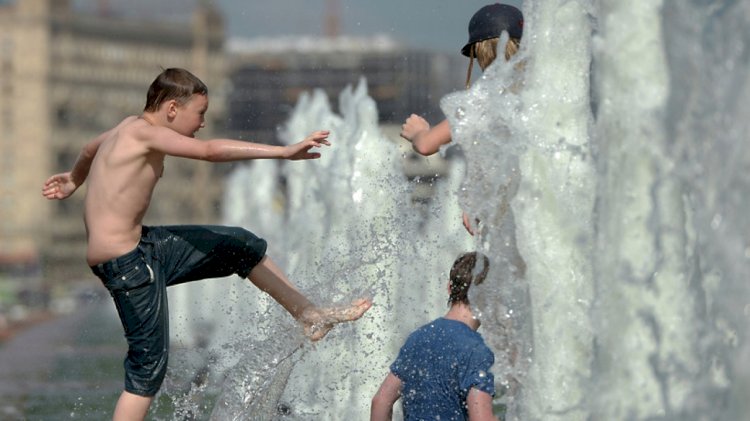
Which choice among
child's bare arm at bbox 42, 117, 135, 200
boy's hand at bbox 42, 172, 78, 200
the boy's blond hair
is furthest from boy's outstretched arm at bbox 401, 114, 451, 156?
boy's hand at bbox 42, 172, 78, 200

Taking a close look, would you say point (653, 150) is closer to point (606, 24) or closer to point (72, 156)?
point (606, 24)

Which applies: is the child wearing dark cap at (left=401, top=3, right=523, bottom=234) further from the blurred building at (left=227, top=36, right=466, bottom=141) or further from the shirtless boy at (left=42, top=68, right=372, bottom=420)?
the blurred building at (left=227, top=36, right=466, bottom=141)

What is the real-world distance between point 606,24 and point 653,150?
1.30 feet

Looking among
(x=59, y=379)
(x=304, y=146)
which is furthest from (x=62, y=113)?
(x=304, y=146)

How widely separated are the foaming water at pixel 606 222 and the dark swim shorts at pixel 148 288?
65cm

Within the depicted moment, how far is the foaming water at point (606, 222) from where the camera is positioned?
4184mm

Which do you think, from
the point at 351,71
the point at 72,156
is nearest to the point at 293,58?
the point at 351,71

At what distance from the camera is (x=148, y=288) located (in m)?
5.22

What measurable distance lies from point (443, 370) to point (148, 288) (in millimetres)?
1123

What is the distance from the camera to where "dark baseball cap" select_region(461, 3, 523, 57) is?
5.03 meters

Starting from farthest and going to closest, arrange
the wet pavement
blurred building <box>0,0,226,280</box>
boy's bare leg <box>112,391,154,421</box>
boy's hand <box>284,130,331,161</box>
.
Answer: blurred building <box>0,0,226,280</box>
the wet pavement
boy's bare leg <box>112,391,154,421</box>
boy's hand <box>284,130,331,161</box>

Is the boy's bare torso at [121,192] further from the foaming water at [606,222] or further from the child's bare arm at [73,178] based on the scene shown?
the foaming water at [606,222]

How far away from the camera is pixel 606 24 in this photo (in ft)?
14.6

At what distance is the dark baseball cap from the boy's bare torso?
1.03 m
